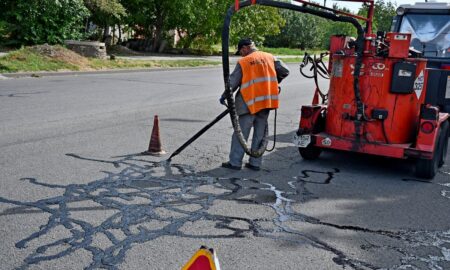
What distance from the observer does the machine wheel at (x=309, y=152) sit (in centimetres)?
809

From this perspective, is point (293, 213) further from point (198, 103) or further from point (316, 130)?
point (198, 103)

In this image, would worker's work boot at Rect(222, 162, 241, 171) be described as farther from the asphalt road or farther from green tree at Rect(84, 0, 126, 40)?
green tree at Rect(84, 0, 126, 40)

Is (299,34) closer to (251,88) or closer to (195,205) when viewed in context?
(251,88)

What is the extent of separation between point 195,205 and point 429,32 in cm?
904

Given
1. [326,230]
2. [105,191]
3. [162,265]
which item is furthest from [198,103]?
[162,265]

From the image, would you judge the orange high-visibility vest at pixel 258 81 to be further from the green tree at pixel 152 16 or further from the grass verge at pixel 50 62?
the green tree at pixel 152 16

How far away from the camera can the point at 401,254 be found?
4605 millimetres

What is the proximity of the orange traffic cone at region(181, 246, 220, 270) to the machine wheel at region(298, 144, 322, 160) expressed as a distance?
560 centimetres

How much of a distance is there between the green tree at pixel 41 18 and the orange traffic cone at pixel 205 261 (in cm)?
2086

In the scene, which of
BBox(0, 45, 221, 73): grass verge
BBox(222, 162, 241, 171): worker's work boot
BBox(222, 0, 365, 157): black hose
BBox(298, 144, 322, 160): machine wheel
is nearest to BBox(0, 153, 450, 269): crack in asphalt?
BBox(222, 162, 241, 171): worker's work boot

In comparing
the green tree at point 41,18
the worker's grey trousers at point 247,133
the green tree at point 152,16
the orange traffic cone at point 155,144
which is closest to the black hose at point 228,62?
the worker's grey trousers at point 247,133

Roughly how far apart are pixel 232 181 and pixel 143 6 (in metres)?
27.9

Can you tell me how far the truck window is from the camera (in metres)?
12.3

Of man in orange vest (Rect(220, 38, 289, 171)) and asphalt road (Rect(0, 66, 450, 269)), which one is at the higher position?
man in orange vest (Rect(220, 38, 289, 171))
